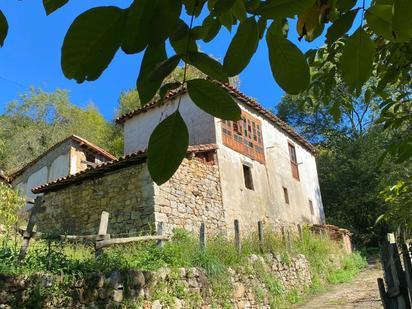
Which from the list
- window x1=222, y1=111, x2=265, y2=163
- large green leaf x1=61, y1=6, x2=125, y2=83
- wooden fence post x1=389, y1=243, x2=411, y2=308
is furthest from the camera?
window x1=222, y1=111, x2=265, y2=163

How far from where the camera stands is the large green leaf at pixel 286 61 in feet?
2.61

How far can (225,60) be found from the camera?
0.84m

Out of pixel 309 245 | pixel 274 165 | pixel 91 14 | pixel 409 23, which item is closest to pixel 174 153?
pixel 91 14

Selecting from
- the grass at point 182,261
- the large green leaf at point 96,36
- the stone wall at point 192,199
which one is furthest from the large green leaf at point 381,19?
the stone wall at point 192,199

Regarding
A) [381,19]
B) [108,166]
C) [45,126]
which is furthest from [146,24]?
[45,126]

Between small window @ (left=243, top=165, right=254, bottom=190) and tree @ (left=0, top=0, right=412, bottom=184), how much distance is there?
13303mm

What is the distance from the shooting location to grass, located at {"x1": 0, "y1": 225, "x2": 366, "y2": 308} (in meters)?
6.04

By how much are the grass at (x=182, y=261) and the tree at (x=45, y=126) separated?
18.6m

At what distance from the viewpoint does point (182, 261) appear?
7.93 m

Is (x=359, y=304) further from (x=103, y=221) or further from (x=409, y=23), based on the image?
(x=409, y=23)

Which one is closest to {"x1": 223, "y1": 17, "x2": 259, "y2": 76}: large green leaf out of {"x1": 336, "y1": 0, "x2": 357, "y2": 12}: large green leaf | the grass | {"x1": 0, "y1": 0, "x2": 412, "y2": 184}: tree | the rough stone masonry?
{"x1": 0, "y1": 0, "x2": 412, "y2": 184}: tree

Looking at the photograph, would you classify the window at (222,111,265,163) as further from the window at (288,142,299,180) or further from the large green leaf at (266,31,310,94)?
the large green leaf at (266,31,310,94)

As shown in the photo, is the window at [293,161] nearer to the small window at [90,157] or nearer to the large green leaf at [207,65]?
the small window at [90,157]

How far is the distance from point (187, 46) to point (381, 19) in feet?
1.32
